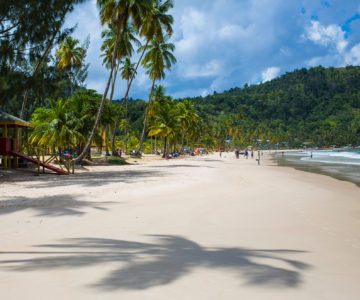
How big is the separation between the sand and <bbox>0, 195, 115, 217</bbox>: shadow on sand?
0.03m

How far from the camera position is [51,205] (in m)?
7.44

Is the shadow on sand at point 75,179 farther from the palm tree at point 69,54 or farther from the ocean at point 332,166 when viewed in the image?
the palm tree at point 69,54

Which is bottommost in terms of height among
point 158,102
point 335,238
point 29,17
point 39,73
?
point 335,238

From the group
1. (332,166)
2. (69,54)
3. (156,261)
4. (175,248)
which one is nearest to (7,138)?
(175,248)

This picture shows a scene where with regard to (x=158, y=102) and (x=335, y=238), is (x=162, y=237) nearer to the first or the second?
(x=335, y=238)

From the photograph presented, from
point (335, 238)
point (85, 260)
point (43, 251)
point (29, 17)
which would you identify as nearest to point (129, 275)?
point (85, 260)

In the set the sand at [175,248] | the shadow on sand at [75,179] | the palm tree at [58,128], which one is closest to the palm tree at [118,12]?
the palm tree at [58,128]

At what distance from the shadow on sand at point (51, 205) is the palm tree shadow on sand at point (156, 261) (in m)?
2.27

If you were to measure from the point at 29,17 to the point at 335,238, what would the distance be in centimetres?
972

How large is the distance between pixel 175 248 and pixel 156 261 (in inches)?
26.6

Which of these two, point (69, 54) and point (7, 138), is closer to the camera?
point (7, 138)

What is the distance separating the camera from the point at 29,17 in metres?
8.46

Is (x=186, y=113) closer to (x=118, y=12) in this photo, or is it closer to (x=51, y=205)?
(x=118, y=12)

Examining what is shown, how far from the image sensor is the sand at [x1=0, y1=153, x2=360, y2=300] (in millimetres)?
3008
